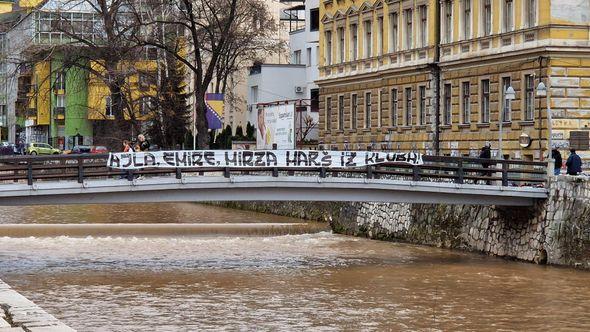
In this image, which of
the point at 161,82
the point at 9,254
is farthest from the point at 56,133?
the point at 9,254

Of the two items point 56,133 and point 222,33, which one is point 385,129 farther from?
point 56,133

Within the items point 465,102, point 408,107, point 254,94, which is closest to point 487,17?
point 465,102

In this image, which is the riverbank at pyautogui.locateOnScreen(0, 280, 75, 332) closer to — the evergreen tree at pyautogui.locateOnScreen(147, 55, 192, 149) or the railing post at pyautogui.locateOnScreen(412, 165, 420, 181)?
the railing post at pyautogui.locateOnScreen(412, 165, 420, 181)

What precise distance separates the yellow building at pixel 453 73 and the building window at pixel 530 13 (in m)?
0.04

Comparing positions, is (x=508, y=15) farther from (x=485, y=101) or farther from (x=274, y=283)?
(x=274, y=283)

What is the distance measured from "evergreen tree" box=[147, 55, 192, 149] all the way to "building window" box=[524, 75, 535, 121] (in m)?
25.7

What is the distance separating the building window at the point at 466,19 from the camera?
Result: 53750 mm

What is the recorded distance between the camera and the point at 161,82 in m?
73.5

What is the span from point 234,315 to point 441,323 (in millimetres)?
4017

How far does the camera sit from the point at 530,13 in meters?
48.4

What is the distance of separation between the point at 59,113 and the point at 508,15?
70303 mm

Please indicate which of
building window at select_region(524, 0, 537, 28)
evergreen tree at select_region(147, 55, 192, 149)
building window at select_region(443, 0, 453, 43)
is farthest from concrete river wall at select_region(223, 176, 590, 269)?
evergreen tree at select_region(147, 55, 192, 149)

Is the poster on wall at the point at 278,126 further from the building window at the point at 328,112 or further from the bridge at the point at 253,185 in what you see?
the bridge at the point at 253,185

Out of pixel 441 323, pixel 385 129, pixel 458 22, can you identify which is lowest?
pixel 441 323
